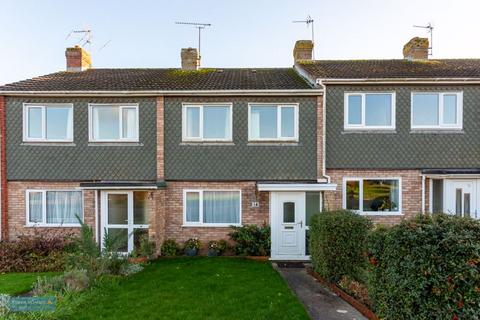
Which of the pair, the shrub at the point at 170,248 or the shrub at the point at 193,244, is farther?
the shrub at the point at 193,244

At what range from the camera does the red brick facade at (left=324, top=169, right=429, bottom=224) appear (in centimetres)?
1146

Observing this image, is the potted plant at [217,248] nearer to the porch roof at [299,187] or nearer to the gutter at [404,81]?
the porch roof at [299,187]

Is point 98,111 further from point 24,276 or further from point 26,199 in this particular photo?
point 24,276

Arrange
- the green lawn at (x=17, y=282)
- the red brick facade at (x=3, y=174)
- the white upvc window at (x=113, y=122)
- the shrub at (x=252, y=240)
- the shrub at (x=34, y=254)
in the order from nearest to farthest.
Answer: the green lawn at (x=17, y=282), the shrub at (x=34, y=254), the shrub at (x=252, y=240), the red brick facade at (x=3, y=174), the white upvc window at (x=113, y=122)

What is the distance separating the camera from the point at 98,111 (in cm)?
1185

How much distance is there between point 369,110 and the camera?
11633 millimetres

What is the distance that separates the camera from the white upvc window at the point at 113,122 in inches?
463

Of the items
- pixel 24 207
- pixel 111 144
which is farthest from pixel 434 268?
pixel 24 207

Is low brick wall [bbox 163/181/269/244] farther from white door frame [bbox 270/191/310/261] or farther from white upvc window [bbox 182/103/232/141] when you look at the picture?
white upvc window [bbox 182/103/232/141]

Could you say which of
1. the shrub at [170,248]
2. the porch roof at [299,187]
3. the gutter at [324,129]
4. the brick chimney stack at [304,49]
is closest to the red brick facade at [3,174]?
the shrub at [170,248]

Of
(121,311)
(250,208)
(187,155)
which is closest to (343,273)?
(250,208)

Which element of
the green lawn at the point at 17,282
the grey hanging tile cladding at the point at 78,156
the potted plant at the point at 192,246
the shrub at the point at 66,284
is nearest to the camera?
the shrub at the point at 66,284

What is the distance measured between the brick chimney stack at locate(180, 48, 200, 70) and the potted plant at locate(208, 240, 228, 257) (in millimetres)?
8491

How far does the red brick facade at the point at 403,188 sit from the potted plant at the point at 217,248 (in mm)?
4113
